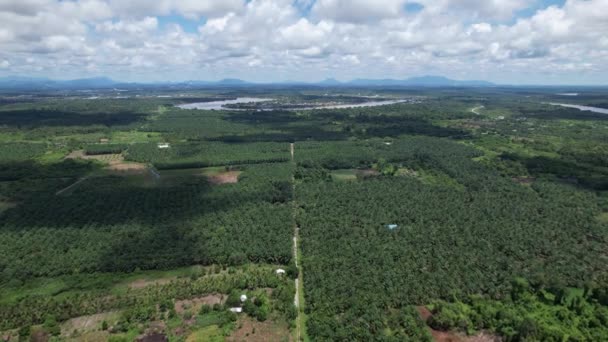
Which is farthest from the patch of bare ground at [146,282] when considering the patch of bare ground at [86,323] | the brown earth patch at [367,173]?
the brown earth patch at [367,173]

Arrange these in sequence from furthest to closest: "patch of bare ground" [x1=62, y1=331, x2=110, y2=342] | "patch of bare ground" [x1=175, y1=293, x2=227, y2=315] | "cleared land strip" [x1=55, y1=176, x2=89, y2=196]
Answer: "cleared land strip" [x1=55, y1=176, x2=89, y2=196], "patch of bare ground" [x1=175, y1=293, x2=227, y2=315], "patch of bare ground" [x1=62, y1=331, x2=110, y2=342]

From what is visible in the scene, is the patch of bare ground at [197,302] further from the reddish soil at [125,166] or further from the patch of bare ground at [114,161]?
the reddish soil at [125,166]

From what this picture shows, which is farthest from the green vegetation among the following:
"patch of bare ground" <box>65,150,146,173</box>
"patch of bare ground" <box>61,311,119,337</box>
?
"patch of bare ground" <box>65,150,146,173</box>

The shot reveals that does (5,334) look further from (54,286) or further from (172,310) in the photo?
(172,310)

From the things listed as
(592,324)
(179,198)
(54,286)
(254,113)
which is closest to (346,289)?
(592,324)

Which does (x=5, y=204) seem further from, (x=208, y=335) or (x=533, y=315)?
(x=533, y=315)

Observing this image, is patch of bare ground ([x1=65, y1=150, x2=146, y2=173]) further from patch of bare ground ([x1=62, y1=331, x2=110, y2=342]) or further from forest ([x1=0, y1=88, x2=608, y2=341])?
patch of bare ground ([x1=62, y1=331, x2=110, y2=342])
